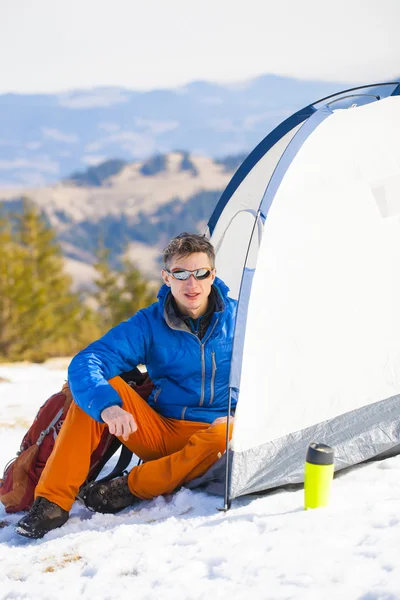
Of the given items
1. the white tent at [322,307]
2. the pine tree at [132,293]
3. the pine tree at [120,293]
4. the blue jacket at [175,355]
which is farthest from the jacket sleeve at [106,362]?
the pine tree at [132,293]

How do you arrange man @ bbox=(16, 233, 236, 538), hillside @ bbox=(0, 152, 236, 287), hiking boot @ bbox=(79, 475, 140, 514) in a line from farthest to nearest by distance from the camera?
hillside @ bbox=(0, 152, 236, 287)
hiking boot @ bbox=(79, 475, 140, 514)
man @ bbox=(16, 233, 236, 538)

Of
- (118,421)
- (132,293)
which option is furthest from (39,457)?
(132,293)

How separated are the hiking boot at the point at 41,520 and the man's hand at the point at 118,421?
1.65ft

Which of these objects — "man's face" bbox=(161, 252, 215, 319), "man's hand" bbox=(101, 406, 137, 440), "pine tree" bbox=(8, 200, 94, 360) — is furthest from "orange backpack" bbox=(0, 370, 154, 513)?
"pine tree" bbox=(8, 200, 94, 360)

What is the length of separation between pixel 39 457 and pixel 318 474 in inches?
60.0

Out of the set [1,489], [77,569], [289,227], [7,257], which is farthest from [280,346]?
[7,257]

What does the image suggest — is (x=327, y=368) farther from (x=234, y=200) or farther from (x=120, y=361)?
(x=234, y=200)

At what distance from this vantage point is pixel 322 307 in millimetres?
3572

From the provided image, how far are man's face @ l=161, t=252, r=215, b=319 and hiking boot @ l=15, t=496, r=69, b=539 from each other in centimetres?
115

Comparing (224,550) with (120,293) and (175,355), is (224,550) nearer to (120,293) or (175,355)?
(175,355)

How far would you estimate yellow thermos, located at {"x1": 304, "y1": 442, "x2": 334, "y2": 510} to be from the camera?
115 inches

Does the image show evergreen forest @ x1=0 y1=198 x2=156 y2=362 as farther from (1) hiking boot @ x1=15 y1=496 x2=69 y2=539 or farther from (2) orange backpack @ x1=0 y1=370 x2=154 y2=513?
(1) hiking boot @ x1=15 y1=496 x2=69 y2=539

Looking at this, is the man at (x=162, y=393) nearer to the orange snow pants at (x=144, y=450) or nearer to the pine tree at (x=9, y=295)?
the orange snow pants at (x=144, y=450)

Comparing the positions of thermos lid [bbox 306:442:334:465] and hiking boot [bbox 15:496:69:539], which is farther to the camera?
hiking boot [bbox 15:496:69:539]
